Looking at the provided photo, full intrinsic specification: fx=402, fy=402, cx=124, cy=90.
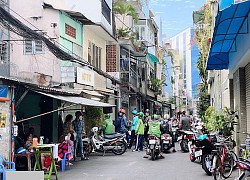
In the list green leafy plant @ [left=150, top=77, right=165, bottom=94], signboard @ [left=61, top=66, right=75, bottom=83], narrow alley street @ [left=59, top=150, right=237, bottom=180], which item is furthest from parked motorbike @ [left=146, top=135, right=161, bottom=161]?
green leafy plant @ [left=150, top=77, right=165, bottom=94]

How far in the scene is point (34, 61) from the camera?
58.0 ft

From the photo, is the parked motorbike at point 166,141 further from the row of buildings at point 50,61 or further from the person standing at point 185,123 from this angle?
the row of buildings at point 50,61

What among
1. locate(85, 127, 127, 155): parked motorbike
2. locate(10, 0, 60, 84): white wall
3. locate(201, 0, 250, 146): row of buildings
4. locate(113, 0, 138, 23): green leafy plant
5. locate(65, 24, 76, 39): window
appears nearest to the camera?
locate(201, 0, 250, 146): row of buildings

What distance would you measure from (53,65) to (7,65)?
195cm

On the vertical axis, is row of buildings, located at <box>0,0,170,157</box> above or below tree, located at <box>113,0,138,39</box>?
below

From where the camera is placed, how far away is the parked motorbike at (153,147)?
48.8 ft

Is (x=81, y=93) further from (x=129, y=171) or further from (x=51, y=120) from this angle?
(x=129, y=171)

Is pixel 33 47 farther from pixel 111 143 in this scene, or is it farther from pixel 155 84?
pixel 155 84

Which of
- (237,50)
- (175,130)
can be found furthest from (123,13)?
(237,50)

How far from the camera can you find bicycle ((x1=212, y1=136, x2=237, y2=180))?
10359 mm

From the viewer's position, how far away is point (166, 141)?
17.3 meters

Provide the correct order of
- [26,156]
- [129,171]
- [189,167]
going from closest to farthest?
1. [26,156]
2. [129,171]
3. [189,167]

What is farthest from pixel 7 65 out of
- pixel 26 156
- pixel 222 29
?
pixel 222 29

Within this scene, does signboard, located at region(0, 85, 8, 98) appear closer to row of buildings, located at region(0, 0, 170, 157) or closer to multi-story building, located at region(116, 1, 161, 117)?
row of buildings, located at region(0, 0, 170, 157)
